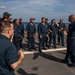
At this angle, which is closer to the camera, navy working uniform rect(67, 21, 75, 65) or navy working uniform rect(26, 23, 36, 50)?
navy working uniform rect(67, 21, 75, 65)

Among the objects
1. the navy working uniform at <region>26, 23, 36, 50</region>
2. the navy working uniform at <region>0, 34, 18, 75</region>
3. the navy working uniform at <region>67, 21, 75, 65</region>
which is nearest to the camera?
the navy working uniform at <region>0, 34, 18, 75</region>

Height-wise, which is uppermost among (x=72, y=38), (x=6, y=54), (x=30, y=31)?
(x=6, y=54)

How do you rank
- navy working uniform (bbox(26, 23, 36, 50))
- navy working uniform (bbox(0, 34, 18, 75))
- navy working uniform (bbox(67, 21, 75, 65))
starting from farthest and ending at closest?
navy working uniform (bbox(26, 23, 36, 50))
navy working uniform (bbox(67, 21, 75, 65))
navy working uniform (bbox(0, 34, 18, 75))

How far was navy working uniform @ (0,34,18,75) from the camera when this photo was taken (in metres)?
3.29

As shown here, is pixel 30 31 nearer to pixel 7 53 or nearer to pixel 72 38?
pixel 72 38

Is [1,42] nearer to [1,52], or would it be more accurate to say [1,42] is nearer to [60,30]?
[1,52]

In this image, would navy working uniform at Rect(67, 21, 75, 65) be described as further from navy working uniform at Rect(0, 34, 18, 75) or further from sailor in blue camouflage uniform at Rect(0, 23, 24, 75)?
navy working uniform at Rect(0, 34, 18, 75)

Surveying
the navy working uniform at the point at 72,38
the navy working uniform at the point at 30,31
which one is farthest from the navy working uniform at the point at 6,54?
the navy working uniform at the point at 30,31

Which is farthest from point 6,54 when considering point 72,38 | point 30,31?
point 30,31

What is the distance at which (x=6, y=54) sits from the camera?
3.30 metres

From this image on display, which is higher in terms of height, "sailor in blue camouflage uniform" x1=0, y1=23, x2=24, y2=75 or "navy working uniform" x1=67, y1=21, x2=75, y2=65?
"sailor in blue camouflage uniform" x1=0, y1=23, x2=24, y2=75

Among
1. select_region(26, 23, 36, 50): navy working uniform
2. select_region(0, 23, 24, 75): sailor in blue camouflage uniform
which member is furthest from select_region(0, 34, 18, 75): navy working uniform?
select_region(26, 23, 36, 50): navy working uniform

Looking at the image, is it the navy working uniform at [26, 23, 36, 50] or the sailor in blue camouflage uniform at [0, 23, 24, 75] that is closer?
the sailor in blue camouflage uniform at [0, 23, 24, 75]

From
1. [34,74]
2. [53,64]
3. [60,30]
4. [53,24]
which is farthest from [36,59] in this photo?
[60,30]
